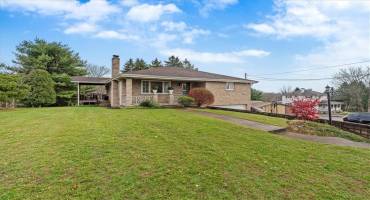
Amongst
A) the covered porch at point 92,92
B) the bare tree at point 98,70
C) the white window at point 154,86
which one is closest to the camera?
the white window at point 154,86

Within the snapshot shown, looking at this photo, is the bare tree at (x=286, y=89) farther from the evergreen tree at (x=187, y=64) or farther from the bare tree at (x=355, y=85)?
the evergreen tree at (x=187, y=64)

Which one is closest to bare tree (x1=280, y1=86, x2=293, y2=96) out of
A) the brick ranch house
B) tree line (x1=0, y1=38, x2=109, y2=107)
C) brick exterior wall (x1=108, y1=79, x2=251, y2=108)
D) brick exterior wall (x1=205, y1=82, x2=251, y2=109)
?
brick exterior wall (x1=205, y1=82, x2=251, y2=109)

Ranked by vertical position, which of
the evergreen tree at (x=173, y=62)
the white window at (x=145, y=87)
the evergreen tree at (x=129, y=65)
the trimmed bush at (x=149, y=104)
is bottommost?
the trimmed bush at (x=149, y=104)

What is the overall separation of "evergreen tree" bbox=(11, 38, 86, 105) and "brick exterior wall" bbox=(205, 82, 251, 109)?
15.9 meters

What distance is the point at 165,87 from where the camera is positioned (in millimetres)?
21094

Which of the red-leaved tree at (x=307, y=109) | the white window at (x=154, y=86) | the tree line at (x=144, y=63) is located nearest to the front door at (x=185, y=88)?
the white window at (x=154, y=86)

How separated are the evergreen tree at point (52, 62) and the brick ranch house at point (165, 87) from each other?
378cm

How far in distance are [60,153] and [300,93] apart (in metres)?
80.0

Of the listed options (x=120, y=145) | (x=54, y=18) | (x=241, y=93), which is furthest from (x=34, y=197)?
(x=241, y=93)

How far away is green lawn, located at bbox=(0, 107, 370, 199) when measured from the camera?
3867 mm

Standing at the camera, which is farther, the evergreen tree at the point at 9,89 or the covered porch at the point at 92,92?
the covered porch at the point at 92,92

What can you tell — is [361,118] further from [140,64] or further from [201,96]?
[140,64]

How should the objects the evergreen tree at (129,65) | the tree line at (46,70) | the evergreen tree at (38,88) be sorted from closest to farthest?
1. the evergreen tree at (38,88)
2. the tree line at (46,70)
3. the evergreen tree at (129,65)

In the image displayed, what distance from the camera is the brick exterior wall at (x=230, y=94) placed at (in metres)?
22.5
